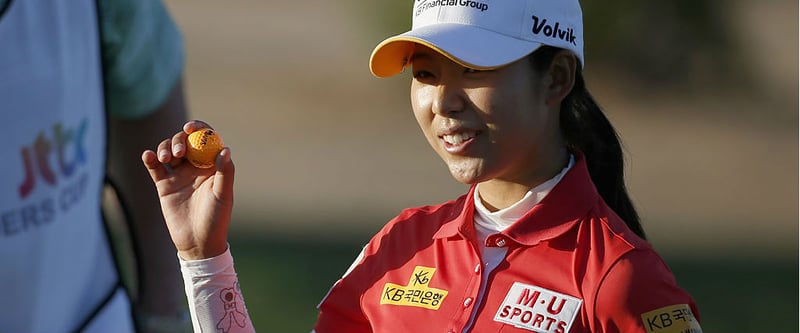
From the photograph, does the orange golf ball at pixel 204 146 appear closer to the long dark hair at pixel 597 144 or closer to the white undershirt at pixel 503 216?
the white undershirt at pixel 503 216

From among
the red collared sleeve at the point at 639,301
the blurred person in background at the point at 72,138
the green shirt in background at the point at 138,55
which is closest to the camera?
the red collared sleeve at the point at 639,301

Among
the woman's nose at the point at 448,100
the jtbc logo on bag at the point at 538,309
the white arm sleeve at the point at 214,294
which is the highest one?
the woman's nose at the point at 448,100

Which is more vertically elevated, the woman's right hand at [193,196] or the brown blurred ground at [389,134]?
the woman's right hand at [193,196]

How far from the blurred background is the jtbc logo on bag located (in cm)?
419

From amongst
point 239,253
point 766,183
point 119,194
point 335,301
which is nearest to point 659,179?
point 766,183

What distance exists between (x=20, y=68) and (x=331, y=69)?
1170 cm

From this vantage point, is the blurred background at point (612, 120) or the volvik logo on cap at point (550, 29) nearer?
the volvik logo on cap at point (550, 29)

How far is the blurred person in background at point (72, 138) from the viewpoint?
→ 272cm

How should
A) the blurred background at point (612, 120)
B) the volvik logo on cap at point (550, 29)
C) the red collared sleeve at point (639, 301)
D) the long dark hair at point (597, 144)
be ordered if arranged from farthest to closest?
the blurred background at point (612, 120)
the long dark hair at point (597, 144)
the volvik logo on cap at point (550, 29)
the red collared sleeve at point (639, 301)

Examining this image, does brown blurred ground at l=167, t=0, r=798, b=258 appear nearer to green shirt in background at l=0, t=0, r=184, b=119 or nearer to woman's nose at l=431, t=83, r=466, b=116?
green shirt in background at l=0, t=0, r=184, b=119

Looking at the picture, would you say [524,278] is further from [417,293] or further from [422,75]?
[422,75]

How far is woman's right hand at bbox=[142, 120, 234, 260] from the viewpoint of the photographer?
2391mm

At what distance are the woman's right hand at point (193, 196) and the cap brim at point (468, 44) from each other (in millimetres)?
380

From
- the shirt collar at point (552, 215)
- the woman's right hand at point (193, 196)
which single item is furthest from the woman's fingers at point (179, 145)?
the shirt collar at point (552, 215)
